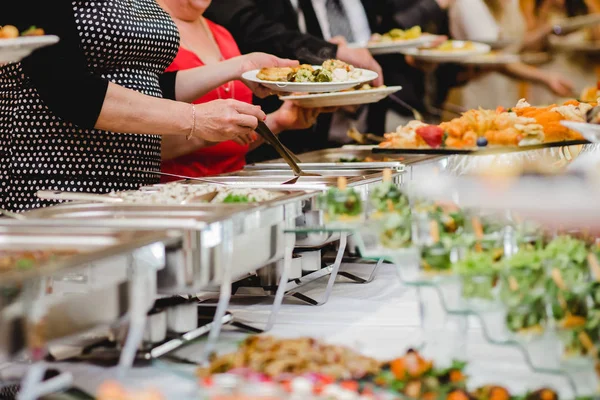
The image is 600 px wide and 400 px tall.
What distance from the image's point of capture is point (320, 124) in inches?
162

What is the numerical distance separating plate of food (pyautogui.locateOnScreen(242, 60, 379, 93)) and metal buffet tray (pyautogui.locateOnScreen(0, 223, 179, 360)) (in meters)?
1.12

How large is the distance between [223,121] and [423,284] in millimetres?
874

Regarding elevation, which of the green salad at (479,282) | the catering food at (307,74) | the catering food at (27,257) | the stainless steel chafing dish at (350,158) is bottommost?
the green salad at (479,282)

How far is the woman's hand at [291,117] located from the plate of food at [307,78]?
0.43 meters

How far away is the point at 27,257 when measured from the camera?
45.1 inches

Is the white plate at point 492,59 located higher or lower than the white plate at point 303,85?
higher

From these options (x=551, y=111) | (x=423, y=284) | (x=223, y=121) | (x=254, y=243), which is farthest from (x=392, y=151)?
(x=423, y=284)

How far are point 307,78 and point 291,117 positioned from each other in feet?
1.75

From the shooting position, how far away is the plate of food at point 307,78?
7.74 feet

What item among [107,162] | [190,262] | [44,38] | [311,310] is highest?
[44,38]

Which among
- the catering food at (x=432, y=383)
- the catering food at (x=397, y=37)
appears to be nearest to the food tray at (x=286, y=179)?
the catering food at (x=432, y=383)

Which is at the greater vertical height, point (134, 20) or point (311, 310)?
point (134, 20)

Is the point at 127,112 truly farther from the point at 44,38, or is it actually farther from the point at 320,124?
the point at 320,124

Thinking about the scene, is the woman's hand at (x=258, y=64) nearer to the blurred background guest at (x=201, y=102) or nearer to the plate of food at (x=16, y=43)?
the blurred background guest at (x=201, y=102)
